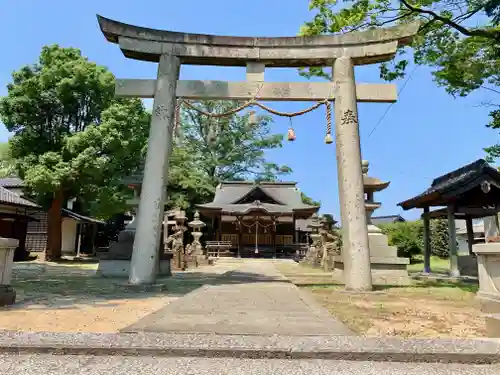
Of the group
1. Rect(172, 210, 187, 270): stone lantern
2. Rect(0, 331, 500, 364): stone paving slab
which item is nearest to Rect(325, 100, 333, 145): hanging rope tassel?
Rect(0, 331, 500, 364): stone paving slab

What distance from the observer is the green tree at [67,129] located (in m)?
16.9

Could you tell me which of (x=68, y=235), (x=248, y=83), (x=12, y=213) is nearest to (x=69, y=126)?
(x=12, y=213)

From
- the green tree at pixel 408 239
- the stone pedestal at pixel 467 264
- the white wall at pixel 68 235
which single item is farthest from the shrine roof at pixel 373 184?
the white wall at pixel 68 235

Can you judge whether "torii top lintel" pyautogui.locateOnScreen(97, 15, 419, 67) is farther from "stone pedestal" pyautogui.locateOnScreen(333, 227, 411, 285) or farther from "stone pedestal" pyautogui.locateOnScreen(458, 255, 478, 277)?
"stone pedestal" pyautogui.locateOnScreen(458, 255, 478, 277)

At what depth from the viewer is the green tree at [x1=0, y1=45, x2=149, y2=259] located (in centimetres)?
1692

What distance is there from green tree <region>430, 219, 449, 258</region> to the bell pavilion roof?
8597 mm

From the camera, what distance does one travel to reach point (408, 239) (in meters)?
23.4

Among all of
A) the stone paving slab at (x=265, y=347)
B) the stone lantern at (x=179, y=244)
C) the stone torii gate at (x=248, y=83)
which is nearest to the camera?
the stone paving slab at (x=265, y=347)

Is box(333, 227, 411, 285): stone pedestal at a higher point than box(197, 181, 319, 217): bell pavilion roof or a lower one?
lower

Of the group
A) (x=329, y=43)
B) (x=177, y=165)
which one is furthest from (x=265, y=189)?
(x=329, y=43)

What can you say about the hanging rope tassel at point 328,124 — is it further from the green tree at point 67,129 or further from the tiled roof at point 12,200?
the tiled roof at point 12,200

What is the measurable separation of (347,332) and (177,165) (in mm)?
26821

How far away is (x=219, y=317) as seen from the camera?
3.97 metres

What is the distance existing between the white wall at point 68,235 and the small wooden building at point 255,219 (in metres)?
9.31
